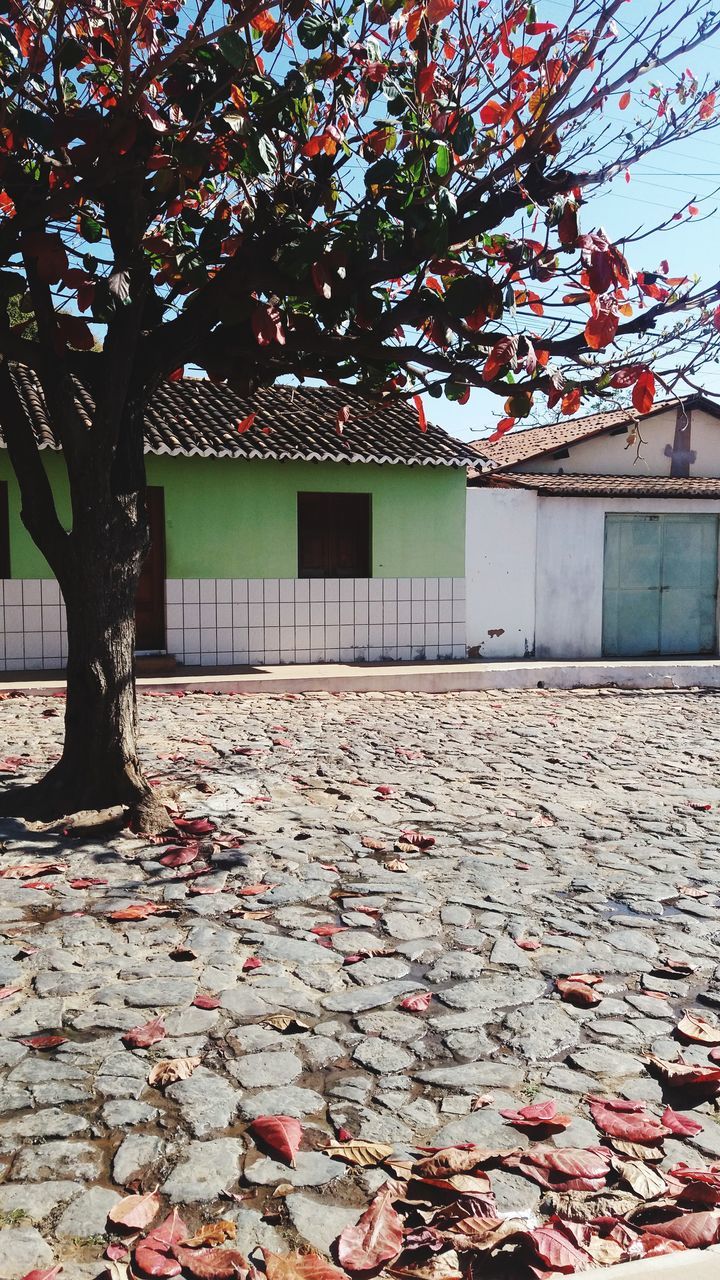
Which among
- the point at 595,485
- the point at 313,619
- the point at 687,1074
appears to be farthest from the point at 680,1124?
the point at 595,485

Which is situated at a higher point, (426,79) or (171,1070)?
(426,79)

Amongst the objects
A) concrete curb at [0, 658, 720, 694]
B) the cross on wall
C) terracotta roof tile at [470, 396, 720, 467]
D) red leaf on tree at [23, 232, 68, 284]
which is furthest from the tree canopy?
the cross on wall

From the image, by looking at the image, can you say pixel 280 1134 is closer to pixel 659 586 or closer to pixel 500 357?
pixel 500 357

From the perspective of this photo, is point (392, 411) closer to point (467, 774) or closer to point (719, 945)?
point (467, 774)

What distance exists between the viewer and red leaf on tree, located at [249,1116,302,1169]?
2.43 meters

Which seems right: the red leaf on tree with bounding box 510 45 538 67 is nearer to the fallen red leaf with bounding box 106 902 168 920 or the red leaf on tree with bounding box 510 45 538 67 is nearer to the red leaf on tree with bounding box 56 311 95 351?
the red leaf on tree with bounding box 56 311 95 351

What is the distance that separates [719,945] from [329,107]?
4690mm

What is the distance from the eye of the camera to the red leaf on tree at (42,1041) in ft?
9.70

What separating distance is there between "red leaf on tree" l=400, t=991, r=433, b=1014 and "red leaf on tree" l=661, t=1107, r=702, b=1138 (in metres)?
0.89

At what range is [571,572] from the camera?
51.8ft

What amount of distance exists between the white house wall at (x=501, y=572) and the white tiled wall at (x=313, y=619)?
1.26 ft

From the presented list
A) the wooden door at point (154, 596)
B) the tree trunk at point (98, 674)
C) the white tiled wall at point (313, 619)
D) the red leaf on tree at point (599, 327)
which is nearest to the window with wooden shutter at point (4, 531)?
the wooden door at point (154, 596)

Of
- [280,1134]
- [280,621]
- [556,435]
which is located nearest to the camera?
[280,1134]

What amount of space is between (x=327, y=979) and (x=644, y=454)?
15069mm
